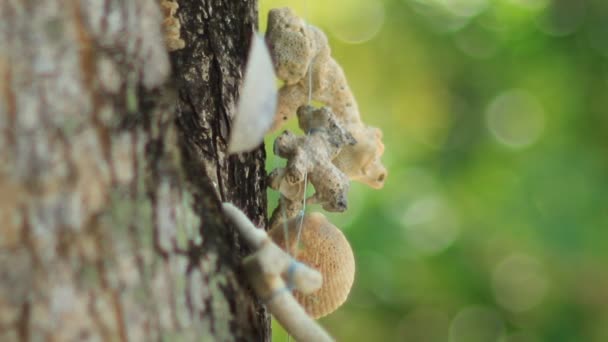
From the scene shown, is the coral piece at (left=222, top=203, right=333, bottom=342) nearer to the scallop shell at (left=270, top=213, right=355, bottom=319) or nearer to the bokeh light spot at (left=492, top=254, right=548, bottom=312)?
the scallop shell at (left=270, top=213, right=355, bottom=319)

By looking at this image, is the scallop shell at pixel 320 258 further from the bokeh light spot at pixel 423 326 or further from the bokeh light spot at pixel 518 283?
the bokeh light spot at pixel 423 326

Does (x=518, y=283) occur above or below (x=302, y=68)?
below

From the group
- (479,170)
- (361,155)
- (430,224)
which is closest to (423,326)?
(430,224)

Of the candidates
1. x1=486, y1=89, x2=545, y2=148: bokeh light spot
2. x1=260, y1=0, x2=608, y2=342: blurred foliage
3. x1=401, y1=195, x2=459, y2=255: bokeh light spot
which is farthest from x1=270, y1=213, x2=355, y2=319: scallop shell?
x1=486, y1=89, x2=545, y2=148: bokeh light spot

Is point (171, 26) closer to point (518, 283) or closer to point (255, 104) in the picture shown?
point (255, 104)

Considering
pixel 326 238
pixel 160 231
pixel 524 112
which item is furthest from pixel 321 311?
pixel 524 112
